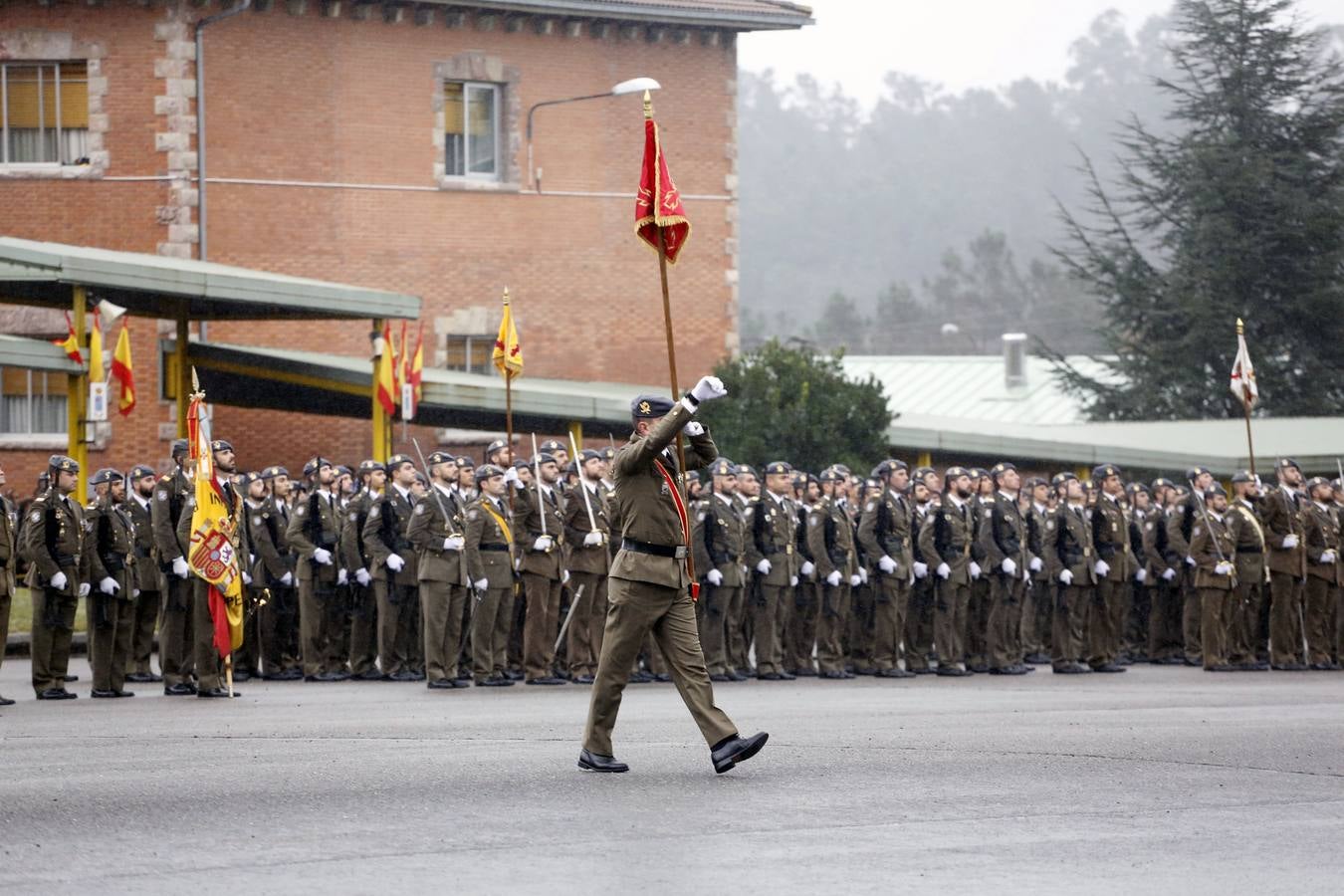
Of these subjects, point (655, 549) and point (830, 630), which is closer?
point (655, 549)

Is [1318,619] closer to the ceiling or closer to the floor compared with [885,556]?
closer to the floor

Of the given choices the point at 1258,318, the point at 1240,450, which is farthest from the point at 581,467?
the point at 1258,318

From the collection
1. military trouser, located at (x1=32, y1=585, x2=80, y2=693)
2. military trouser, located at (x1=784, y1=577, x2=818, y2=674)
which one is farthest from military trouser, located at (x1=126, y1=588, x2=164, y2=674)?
military trouser, located at (x1=784, y1=577, x2=818, y2=674)

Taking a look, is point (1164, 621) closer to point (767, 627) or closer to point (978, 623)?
point (978, 623)

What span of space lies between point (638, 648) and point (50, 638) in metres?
7.19

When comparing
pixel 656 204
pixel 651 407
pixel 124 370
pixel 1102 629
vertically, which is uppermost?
pixel 656 204

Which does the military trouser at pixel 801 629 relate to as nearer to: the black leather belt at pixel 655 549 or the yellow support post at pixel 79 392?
the yellow support post at pixel 79 392

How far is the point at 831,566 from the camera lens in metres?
19.9

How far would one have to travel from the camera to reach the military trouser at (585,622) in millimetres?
18125

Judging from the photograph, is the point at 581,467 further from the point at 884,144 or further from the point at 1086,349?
the point at 884,144

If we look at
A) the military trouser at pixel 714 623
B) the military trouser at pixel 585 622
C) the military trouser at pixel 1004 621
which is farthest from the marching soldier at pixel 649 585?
the military trouser at pixel 1004 621

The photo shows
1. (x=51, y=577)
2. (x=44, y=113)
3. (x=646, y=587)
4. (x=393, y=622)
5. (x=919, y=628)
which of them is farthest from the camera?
(x=44, y=113)

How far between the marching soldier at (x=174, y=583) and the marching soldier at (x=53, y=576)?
0.70m

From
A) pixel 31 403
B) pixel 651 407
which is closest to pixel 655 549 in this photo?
pixel 651 407
